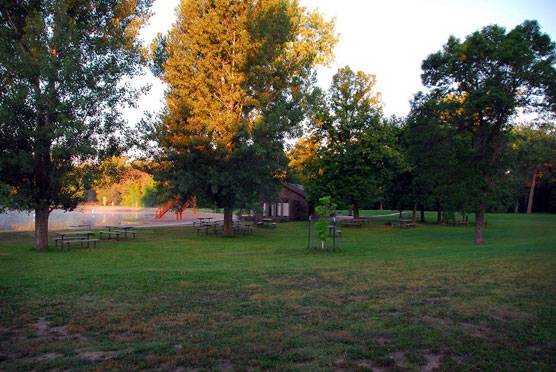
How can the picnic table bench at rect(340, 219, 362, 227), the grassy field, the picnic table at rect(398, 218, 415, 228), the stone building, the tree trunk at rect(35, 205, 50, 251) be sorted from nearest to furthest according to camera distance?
the grassy field < the tree trunk at rect(35, 205, 50, 251) < the picnic table bench at rect(340, 219, 362, 227) < the picnic table at rect(398, 218, 415, 228) < the stone building

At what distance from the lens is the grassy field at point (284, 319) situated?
422 cm

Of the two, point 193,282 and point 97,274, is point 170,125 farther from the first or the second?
point 193,282

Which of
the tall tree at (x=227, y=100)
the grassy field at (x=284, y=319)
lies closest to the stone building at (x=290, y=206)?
the tall tree at (x=227, y=100)

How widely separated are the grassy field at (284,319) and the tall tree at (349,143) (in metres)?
22.4

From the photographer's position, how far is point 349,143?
33.3 metres

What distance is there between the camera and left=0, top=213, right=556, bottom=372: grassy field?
422cm

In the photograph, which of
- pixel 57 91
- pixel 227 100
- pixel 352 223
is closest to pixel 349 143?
pixel 352 223

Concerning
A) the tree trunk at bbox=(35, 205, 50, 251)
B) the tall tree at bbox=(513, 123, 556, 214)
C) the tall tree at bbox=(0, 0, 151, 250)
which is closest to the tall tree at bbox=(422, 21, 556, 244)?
the tall tree at bbox=(0, 0, 151, 250)

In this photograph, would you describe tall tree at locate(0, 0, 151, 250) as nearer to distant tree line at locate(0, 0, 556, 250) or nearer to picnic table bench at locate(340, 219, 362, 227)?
distant tree line at locate(0, 0, 556, 250)

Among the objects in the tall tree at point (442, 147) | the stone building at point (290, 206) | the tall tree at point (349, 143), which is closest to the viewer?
the tall tree at point (442, 147)

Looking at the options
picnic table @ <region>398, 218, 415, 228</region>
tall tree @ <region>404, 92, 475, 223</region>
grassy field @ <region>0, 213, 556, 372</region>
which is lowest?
picnic table @ <region>398, 218, 415, 228</region>

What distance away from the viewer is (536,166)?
5638 centimetres

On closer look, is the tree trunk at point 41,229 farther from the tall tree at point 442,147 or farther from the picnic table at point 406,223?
the picnic table at point 406,223

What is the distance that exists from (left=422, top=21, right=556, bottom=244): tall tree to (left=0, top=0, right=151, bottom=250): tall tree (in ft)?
51.2
